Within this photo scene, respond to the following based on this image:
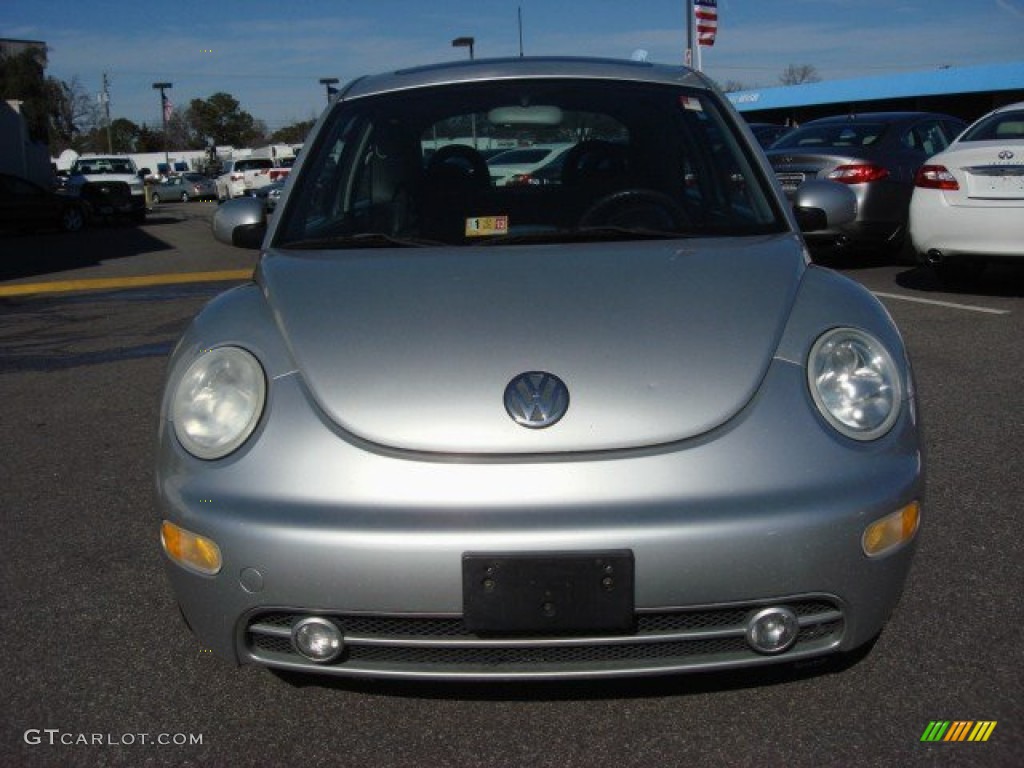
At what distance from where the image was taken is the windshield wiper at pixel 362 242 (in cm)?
303

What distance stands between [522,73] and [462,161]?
39cm

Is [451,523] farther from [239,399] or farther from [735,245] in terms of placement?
[735,245]

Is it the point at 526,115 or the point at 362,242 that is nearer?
the point at 362,242

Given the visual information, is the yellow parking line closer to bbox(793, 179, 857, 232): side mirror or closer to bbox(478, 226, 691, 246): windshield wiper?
bbox(793, 179, 857, 232): side mirror

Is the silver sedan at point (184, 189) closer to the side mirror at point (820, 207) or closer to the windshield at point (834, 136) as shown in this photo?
the windshield at point (834, 136)

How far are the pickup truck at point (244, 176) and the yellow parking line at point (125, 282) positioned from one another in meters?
22.8

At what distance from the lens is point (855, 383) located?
2314 mm

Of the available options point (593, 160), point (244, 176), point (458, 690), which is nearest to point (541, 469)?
point (458, 690)

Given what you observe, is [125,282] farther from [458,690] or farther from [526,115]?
[458,690]

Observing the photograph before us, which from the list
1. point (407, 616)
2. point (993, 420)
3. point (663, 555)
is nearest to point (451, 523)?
point (407, 616)

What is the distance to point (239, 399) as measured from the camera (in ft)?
7.64

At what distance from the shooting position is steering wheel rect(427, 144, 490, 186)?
3.42 m

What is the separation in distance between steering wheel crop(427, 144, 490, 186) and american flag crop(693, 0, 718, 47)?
679 inches

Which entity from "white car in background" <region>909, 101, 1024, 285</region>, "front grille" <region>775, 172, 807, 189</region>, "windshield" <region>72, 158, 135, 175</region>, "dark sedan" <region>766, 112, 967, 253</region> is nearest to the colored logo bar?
"white car in background" <region>909, 101, 1024, 285</region>
